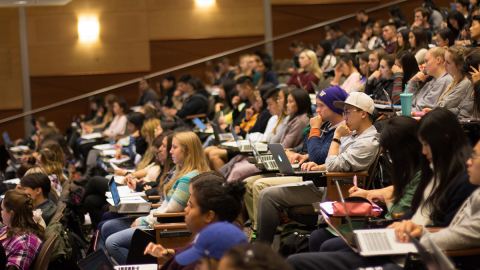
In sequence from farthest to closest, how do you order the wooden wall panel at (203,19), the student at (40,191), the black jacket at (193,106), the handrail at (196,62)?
the wooden wall panel at (203,19) < the handrail at (196,62) < the black jacket at (193,106) < the student at (40,191)

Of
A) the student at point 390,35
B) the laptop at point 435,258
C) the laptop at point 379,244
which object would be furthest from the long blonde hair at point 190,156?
the student at point 390,35

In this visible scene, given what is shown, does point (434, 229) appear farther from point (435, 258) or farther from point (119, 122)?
point (119, 122)

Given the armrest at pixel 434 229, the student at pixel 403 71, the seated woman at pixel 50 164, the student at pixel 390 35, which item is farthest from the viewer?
the student at pixel 390 35

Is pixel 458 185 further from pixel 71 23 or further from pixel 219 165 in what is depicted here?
pixel 71 23

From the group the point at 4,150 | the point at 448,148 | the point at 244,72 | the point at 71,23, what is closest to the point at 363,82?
the point at 244,72

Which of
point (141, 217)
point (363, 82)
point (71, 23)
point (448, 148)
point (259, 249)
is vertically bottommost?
point (141, 217)

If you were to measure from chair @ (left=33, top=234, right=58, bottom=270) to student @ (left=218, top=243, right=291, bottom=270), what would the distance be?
2.19 metres

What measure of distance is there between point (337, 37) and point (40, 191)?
7308 millimetres

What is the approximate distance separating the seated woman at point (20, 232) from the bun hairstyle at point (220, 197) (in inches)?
57.8

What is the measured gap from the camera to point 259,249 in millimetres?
1215

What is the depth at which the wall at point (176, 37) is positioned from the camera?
408 inches

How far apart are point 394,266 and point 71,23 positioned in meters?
9.93

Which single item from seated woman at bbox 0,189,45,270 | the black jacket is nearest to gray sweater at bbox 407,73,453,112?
seated woman at bbox 0,189,45,270

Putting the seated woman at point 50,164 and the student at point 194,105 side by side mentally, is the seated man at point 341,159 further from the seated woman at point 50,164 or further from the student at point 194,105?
the student at point 194,105
